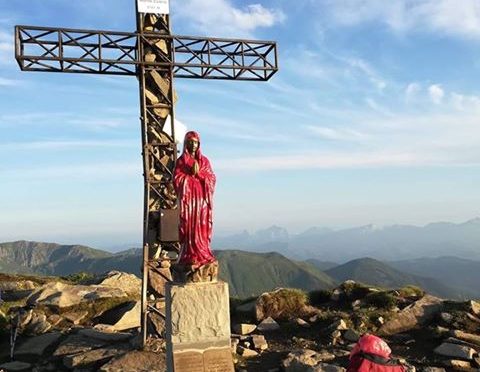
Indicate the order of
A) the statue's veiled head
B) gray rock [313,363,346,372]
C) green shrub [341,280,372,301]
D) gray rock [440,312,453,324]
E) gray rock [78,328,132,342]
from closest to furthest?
the statue's veiled head < gray rock [313,363,346,372] < gray rock [78,328,132,342] < gray rock [440,312,453,324] < green shrub [341,280,372,301]

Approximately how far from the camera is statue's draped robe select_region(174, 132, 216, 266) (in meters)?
8.50

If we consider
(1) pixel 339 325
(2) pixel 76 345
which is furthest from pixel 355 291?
(2) pixel 76 345

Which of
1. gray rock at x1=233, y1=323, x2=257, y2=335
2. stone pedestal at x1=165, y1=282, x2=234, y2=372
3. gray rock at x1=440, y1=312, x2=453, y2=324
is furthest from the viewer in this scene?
gray rock at x1=233, y1=323, x2=257, y2=335

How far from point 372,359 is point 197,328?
4085 millimetres

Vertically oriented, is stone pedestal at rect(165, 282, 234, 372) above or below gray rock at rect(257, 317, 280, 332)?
above

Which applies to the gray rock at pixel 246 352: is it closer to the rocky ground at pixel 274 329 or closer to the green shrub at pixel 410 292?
the rocky ground at pixel 274 329

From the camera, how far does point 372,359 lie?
5.05 meters

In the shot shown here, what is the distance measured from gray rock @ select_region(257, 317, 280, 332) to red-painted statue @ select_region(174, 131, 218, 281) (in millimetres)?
5664

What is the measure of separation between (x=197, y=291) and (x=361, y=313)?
697 centimetres

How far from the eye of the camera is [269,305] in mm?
14938

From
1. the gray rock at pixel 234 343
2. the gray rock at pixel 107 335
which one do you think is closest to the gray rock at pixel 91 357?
the gray rock at pixel 107 335

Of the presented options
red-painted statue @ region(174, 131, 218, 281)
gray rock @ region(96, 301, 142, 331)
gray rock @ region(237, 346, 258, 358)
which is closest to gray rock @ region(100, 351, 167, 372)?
gray rock @ region(237, 346, 258, 358)

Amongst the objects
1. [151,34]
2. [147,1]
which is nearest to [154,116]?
[151,34]

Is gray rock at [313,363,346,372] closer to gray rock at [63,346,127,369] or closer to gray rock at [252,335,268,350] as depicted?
gray rock at [252,335,268,350]
